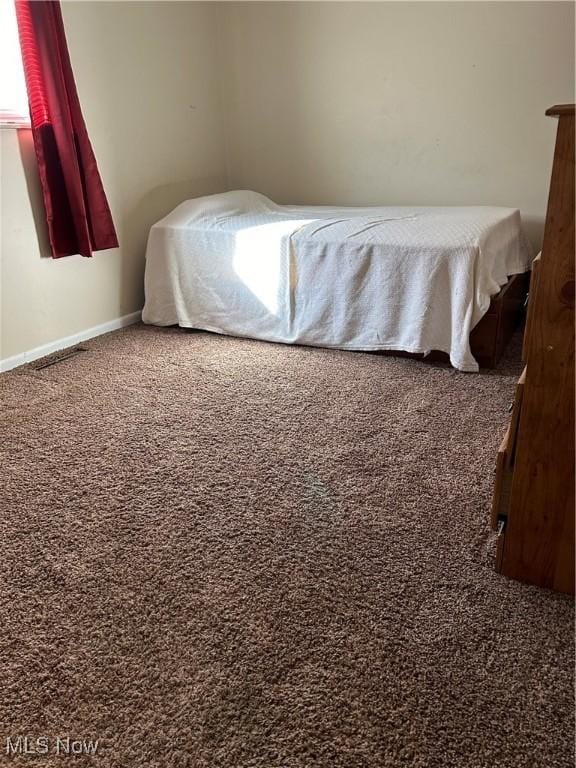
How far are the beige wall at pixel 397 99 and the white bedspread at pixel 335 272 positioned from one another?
20.5 inches

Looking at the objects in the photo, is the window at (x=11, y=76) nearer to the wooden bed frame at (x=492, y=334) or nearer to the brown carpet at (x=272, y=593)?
the brown carpet at (x=272, y=593)

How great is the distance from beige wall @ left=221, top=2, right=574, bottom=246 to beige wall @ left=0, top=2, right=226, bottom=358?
1.07 feet

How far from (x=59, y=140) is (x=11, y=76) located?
0.33 m

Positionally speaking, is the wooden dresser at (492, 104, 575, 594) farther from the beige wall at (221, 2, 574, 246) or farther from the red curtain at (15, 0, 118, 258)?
the beige wall at (221, 2, 574, 246)

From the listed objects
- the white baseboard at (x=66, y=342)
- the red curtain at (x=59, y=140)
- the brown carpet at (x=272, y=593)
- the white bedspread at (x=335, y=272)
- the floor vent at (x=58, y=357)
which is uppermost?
the red curtain at (x=59, y=140)

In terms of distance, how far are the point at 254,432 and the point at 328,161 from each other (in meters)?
2.52

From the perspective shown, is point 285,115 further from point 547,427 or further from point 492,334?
point 547,427

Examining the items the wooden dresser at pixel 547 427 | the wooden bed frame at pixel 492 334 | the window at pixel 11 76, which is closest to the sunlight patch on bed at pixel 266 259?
the wooden bed frame at pixel 492 334

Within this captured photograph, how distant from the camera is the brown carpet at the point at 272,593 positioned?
1027 millimetres

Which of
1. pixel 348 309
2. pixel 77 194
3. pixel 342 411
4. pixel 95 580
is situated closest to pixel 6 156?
pixel 77 194

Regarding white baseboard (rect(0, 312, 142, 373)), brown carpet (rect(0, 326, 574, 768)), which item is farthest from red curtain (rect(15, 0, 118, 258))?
brown carpet (rect(0, 326, 574, 768))

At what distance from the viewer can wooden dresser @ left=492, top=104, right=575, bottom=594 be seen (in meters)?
1.11

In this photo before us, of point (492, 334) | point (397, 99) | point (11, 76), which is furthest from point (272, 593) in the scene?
point (397, 99)

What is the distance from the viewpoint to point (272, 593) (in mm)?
1345
